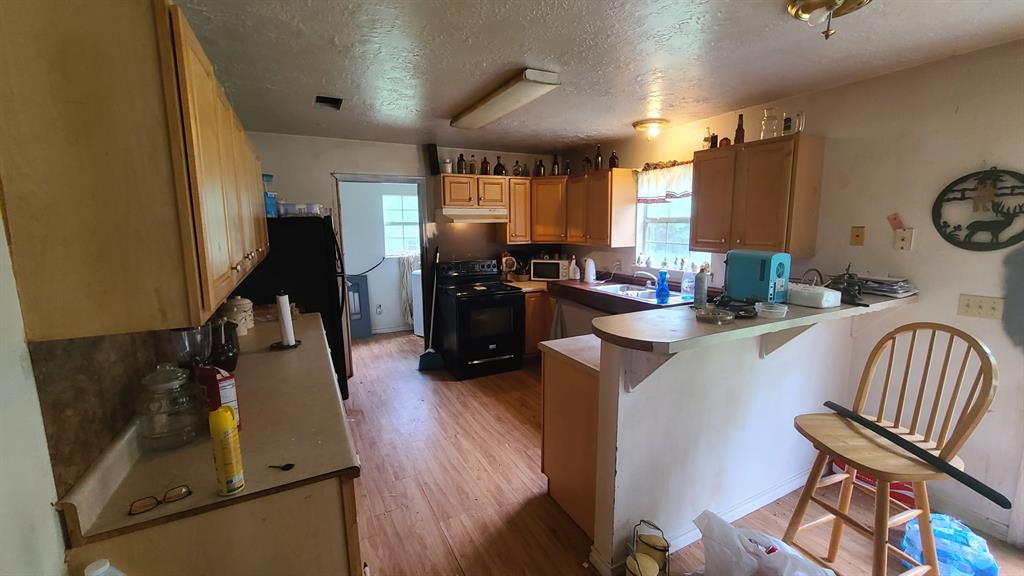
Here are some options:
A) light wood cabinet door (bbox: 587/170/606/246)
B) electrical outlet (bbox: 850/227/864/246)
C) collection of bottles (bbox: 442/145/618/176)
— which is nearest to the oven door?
light wood cabinet door (bbox: 587/170/606/246)

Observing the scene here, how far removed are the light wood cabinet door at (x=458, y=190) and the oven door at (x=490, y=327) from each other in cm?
101

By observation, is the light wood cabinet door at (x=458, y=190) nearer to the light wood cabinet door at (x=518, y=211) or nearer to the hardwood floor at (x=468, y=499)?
the light wood cabinet door at (x=518, y=211)

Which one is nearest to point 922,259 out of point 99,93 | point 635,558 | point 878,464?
point 878,464

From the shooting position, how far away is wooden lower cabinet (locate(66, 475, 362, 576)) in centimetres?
89

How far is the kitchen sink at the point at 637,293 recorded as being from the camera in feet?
10.5

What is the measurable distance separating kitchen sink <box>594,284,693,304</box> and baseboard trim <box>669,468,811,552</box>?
129 cm

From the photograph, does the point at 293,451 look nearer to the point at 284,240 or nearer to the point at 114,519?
the point at 114,519

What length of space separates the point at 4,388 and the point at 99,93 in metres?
0.54

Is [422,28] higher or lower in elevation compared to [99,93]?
higher

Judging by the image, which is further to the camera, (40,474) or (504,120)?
(504,120)

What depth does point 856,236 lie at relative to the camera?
2371 mm

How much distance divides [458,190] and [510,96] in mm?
1791

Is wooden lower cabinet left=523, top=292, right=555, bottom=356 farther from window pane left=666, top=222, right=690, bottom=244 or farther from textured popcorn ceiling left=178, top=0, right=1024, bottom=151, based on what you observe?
textured popcorn ceiling left=178, top=0, right=1024, bottom=151

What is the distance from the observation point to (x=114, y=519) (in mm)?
879
